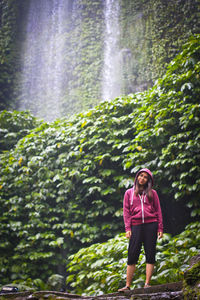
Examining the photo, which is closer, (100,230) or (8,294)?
(8,294)

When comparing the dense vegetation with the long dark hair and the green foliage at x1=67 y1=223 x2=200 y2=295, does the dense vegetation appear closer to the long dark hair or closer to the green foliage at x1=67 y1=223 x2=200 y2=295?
the green foliage at x1=67 y1=223 x2=200 y2=295

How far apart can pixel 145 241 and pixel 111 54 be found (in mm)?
10922

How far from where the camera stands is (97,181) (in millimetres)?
6414

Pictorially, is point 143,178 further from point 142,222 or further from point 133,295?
point 133,295

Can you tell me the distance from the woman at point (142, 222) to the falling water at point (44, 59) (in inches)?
396

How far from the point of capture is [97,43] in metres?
13.0

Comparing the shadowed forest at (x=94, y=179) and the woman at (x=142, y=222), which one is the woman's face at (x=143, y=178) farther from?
the shadowed forest at (x=94, y=179)

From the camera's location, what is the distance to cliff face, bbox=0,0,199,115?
1024 centimetres

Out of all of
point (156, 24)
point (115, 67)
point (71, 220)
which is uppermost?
point (156, 24)

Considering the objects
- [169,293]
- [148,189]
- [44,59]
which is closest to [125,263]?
[148,189]

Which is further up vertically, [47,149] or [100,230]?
[47,149]

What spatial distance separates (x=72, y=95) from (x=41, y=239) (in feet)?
25.2

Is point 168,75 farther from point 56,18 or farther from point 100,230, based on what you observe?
point 56,18

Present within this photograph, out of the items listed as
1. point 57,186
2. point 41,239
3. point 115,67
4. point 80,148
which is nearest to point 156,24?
point 115,67
